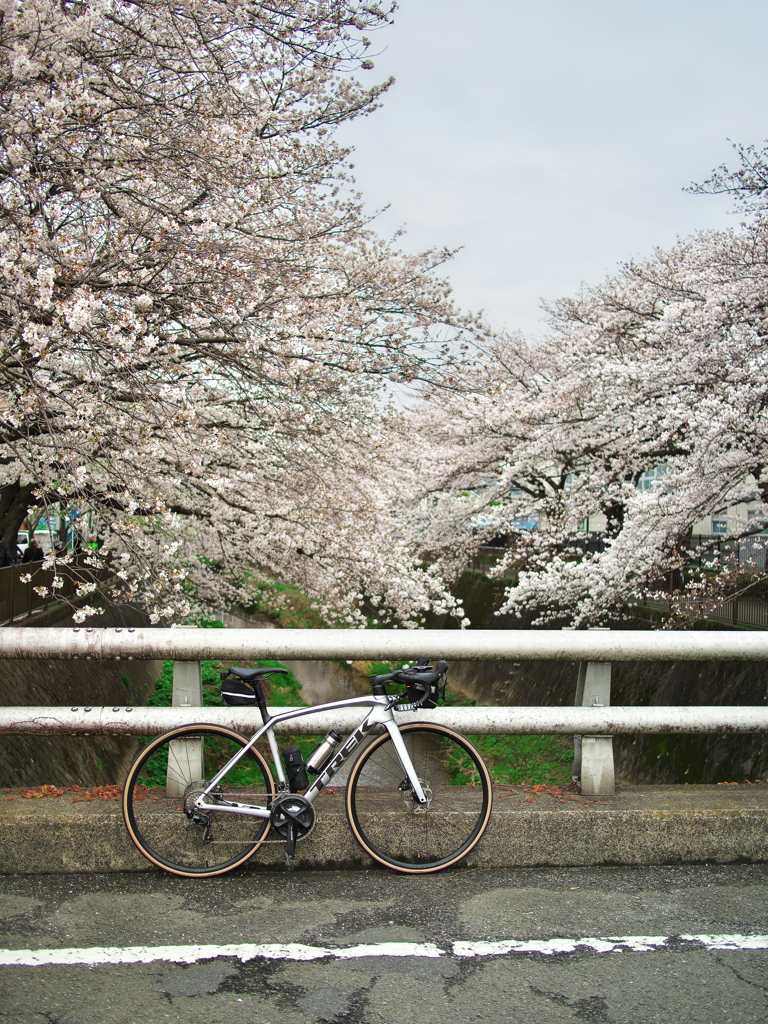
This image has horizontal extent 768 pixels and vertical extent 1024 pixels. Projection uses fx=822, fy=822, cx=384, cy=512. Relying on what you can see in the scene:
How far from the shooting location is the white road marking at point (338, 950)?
2.78 m

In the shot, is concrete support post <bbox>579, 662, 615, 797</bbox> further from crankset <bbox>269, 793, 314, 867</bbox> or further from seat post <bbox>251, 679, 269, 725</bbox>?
seat post <bbox>251, 679, 269, 725</bbox>

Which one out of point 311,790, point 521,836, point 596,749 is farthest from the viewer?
point 596,749

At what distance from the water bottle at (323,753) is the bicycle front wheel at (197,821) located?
19 centimetres

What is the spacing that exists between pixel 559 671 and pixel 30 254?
14.1 meters

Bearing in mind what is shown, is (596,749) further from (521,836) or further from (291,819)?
(291,819)

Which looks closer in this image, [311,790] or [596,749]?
[311,790]

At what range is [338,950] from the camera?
9.43 feet

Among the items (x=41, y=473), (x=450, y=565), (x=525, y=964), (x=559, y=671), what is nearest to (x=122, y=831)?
A: (x=525, y=964)

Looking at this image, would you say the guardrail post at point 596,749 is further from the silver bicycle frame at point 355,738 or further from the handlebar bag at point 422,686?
the silver bicycle frame at point 355,738

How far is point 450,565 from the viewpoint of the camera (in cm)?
2189

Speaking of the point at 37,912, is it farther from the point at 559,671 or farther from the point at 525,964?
the point at 559,671

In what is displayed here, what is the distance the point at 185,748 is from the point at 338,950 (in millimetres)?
1202

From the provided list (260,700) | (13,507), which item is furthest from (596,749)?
(13,507)

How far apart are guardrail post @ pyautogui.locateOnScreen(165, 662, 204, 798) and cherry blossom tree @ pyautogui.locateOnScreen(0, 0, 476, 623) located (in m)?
2.56
